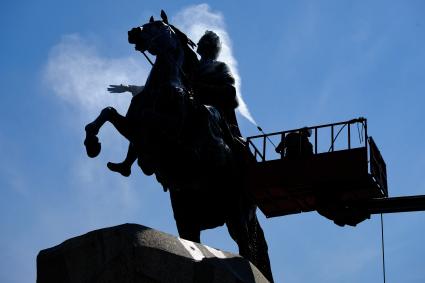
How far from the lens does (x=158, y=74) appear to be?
12000 millimetres

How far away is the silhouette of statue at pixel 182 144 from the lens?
1141cm

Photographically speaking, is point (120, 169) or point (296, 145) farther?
point (296, 145)

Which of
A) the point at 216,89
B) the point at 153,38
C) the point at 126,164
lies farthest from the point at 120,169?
the point at 216,89

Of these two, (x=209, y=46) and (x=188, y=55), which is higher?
(x=209, y=46)

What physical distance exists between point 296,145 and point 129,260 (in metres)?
6.20

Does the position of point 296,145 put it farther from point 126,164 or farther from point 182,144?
point 126,164

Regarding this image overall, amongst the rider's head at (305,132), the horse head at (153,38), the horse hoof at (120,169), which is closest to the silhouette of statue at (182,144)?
the horse head at (153,38)

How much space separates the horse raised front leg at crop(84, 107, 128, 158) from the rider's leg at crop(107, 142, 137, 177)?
0.42 m

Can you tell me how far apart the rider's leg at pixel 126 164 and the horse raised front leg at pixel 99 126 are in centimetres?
42

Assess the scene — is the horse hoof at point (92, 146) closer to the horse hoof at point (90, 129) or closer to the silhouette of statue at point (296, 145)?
the horse hoof at point (90, 129)

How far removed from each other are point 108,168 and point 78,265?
402 centimetres

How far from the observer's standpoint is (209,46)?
1387 centimetres

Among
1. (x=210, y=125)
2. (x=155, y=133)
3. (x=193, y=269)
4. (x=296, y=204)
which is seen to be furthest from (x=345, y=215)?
(x=193, y=269)

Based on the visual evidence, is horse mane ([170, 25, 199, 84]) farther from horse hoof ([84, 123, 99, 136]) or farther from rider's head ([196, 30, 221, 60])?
horse hoof ([84, 123, 99, 136])
